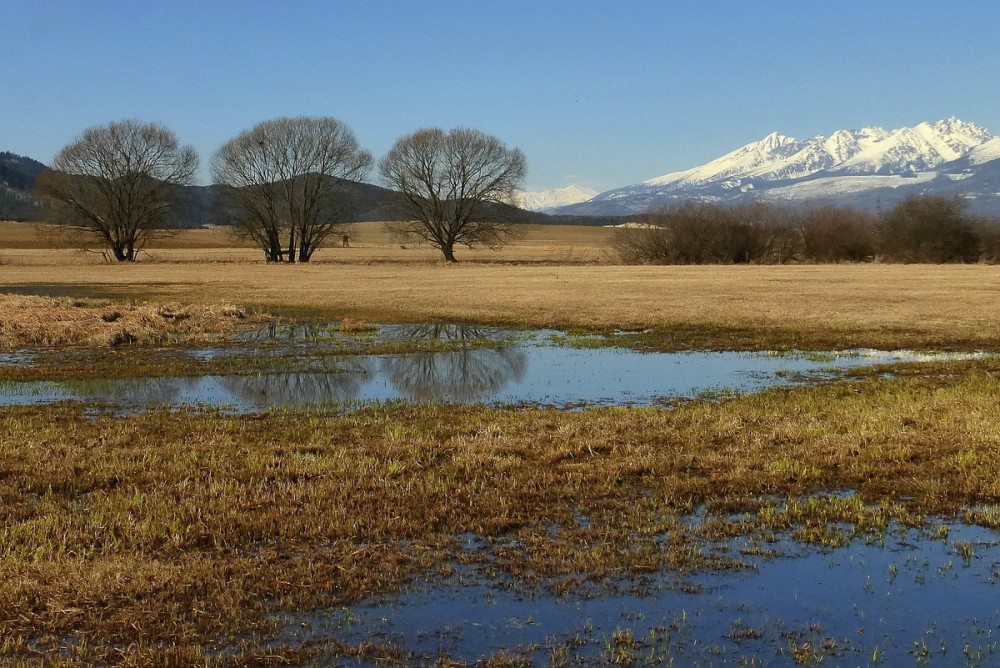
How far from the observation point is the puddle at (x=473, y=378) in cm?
1622

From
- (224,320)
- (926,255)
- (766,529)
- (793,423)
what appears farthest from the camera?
(926,255)

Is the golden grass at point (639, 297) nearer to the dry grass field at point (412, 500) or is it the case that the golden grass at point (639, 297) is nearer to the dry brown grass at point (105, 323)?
the dry brown grass at point (105, 323)

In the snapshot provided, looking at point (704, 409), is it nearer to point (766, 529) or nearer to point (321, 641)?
point (766, 529)

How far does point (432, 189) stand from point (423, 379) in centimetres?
6971

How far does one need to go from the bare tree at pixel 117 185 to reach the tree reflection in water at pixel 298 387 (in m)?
73.5

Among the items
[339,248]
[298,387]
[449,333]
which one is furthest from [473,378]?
[339,248]

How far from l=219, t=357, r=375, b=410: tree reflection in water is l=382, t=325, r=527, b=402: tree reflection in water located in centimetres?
79

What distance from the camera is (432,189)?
86688mm

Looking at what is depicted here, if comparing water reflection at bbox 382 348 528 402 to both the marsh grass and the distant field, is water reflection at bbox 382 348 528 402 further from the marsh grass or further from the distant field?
the distant field

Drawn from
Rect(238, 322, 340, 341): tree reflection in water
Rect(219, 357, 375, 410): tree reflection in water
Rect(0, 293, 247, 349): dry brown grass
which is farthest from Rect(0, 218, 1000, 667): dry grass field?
Rect(238, 322, 340, 341): tree reflection in water

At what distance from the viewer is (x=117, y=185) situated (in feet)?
280

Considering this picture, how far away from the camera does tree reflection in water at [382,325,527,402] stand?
17.1m

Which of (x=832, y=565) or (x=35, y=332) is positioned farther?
(x=35, y=332)

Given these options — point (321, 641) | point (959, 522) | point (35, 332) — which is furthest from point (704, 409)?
point (35, 332)
